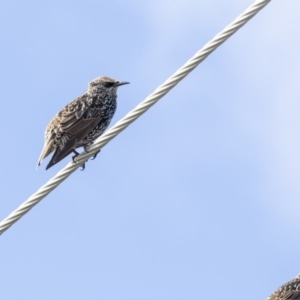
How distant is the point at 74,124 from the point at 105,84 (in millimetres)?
1286

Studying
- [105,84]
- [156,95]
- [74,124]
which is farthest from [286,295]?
[156,95]

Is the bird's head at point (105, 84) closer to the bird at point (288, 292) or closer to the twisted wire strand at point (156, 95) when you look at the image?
the bird at point (288, 292)

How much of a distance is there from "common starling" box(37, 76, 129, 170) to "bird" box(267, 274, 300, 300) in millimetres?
3607

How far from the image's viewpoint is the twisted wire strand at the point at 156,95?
9406mm

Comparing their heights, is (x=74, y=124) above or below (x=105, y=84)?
below

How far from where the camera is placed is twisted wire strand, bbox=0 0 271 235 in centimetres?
941

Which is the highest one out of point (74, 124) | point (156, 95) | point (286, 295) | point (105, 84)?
point (105, 84)

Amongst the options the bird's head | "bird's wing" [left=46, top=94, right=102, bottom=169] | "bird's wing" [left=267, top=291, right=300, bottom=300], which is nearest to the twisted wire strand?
"bird's wing" [left=46, top=94, right=102, bottom=169]

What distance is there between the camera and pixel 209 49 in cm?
946

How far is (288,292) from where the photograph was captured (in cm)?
1525

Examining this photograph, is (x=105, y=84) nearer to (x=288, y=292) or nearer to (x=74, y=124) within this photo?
(x=74, y=124)

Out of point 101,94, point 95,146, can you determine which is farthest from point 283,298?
point 95,146

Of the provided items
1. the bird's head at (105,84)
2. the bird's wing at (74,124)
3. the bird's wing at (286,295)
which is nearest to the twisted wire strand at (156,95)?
the bird's wing at (74,124)

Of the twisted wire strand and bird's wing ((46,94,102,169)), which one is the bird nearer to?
bird's wing ((46,94,102,169))
